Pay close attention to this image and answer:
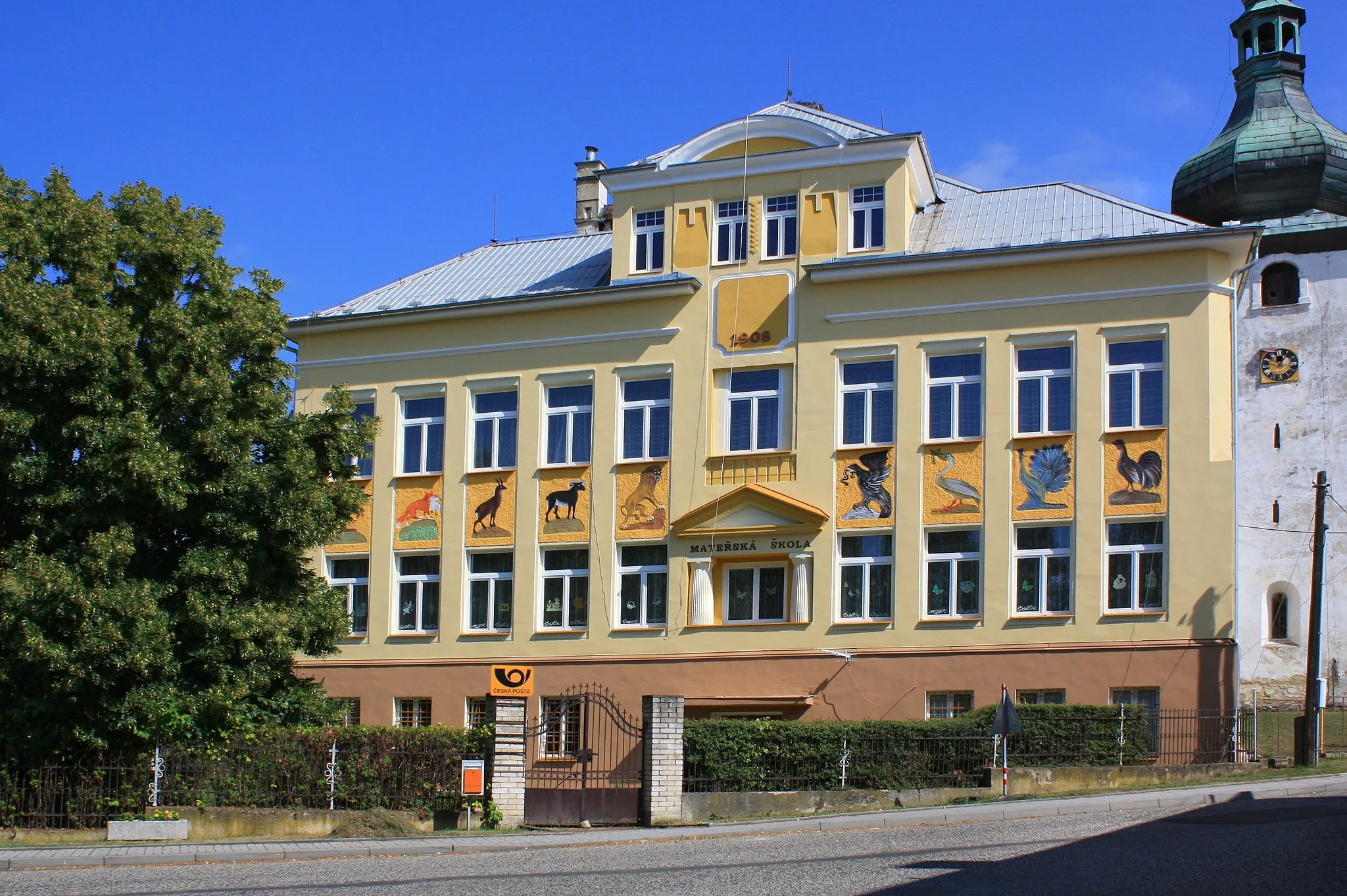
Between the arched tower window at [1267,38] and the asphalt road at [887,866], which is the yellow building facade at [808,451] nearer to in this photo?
the asphalt road at [887,866]

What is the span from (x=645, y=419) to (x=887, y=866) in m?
19.4

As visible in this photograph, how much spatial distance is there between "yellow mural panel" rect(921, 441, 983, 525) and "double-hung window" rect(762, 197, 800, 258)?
551 centimetres

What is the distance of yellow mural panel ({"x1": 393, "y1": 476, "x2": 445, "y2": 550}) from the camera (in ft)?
120

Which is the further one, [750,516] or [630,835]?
Result: [750,516]

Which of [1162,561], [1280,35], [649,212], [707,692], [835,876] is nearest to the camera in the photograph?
[835,876]

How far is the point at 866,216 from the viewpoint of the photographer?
34625 millimetres

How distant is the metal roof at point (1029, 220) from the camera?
1308 inches

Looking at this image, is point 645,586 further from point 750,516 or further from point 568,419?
point 568,419

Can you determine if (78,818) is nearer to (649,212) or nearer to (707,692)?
(707,692)

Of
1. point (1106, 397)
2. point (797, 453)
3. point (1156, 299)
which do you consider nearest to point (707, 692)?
point (797, 453)

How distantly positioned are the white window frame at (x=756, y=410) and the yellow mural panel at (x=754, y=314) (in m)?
0.61

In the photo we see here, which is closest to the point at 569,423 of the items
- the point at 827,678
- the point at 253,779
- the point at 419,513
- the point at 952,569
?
the point at 419,513

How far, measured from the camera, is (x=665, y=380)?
116 ft

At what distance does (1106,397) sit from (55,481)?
19675 mm
